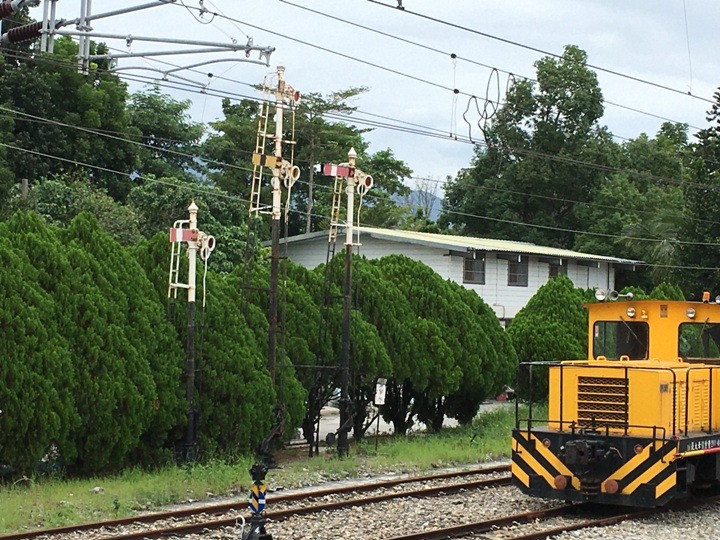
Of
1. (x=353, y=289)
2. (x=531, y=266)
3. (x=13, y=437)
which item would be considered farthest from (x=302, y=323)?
(x=531, y=266)

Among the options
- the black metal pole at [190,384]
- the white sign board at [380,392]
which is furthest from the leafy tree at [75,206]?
the black metal pole at [190,384]

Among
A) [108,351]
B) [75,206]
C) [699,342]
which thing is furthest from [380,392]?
[75,206]

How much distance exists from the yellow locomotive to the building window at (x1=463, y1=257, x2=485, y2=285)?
23.6 m

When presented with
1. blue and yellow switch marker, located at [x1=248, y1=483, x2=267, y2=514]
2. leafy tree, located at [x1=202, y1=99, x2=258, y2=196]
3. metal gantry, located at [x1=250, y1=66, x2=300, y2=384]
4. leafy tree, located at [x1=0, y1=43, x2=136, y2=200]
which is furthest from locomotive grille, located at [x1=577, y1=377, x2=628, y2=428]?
leafy tree, located at [x1=202, y1=99, x2=258, y2=196]

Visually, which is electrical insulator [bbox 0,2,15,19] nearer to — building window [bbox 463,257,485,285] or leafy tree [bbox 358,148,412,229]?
building window [bbox 463,257,485,285]

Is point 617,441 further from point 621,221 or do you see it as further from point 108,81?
point 621,221

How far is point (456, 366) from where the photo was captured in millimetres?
22406

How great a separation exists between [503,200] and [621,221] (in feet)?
20.9

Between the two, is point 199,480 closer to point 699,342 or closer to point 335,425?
point 699,342

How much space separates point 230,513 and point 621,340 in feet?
17.9

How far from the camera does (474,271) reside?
38188 millimetres

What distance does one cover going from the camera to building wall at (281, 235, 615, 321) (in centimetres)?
3741

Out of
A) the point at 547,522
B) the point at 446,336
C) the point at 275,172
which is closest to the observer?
the point at 547,522

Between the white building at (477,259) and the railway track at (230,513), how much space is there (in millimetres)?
20658
